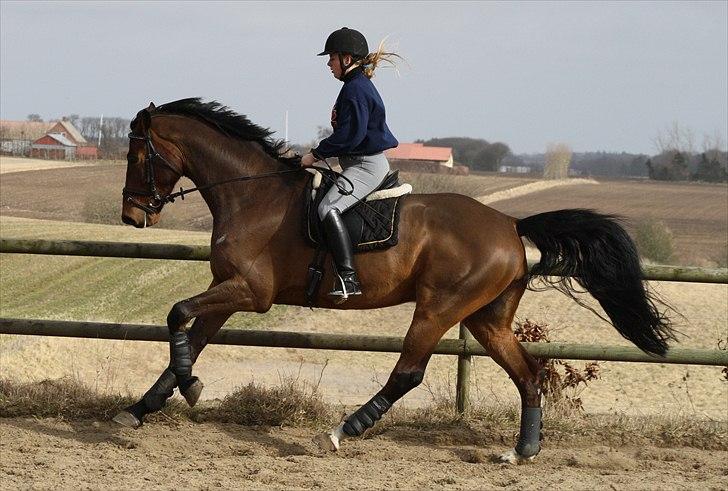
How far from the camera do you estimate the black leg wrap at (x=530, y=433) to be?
6.63 metres

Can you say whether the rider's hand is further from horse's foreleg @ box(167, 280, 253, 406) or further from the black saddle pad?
horse's foreleg @ box(167, 280, 253, 406)

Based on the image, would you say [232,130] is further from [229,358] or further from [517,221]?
[229,358]

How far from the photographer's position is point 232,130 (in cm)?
698

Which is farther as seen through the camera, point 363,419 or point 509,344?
point 509,344

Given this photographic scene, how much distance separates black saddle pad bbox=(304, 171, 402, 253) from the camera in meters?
6.48

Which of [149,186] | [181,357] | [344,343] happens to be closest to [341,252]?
[344,343]

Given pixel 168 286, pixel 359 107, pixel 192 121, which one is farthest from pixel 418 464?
pixel 168 286

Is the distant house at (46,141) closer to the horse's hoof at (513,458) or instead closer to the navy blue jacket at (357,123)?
the navy blue jacket at (357,123)

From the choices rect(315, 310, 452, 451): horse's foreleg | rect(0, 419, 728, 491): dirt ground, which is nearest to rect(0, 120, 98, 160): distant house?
rect(0, 419, 728, 491): dirt ground

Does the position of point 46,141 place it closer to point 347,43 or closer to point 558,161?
point 558,161

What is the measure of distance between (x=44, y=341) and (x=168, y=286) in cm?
748

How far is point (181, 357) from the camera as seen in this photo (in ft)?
21.0

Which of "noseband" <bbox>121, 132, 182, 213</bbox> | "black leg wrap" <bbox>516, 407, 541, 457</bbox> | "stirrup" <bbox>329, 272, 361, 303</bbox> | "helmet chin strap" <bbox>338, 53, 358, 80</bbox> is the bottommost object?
"black leg wrap" <bbox>516, 407, 541, 457</bbox>

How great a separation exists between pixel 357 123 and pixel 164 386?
2.25 meters
